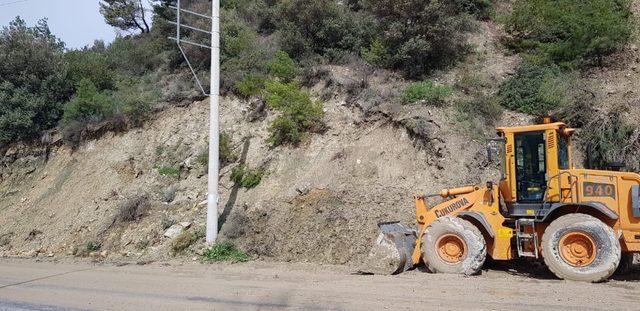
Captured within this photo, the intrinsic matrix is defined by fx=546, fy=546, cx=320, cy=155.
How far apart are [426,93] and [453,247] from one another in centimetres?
757

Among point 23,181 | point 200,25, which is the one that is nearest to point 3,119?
point 23,181

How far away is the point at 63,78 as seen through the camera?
2536cm

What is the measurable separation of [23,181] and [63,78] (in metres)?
5.14

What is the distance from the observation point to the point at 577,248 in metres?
9.86

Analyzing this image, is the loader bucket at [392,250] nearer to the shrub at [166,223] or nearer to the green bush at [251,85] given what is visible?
the shrub at [166,223]

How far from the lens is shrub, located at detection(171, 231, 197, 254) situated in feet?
50.5

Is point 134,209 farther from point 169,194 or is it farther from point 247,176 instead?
point 247,176

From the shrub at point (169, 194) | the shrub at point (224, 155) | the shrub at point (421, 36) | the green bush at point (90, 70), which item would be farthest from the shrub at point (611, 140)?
the green bush at point (90, 70)

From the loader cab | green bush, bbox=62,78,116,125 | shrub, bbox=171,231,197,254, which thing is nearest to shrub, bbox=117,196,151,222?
shrub, bbox=171,231,197,254

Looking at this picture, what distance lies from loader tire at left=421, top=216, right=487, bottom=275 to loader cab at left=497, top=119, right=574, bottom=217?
98 centimetres

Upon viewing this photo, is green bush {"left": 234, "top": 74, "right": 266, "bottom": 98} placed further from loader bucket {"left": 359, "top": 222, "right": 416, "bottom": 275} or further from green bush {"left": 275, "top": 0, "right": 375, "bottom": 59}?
loader bucket {"left": 359, "top": 222, "right": 416, "bottom": 275}

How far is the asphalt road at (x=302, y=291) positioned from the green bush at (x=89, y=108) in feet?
37.8

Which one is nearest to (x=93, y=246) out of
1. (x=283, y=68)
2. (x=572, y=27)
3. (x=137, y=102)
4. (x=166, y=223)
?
(x=166, y=223)

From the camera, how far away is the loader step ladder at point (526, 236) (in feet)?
33.9
